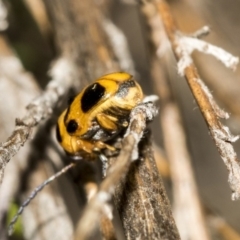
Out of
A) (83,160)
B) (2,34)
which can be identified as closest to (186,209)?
(83,160)

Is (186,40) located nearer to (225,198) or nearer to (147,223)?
(147,223)

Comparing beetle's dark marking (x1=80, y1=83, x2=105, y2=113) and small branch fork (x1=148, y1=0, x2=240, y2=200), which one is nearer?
small branch fork (x1=148, y1=0, x2=240, y2=200)

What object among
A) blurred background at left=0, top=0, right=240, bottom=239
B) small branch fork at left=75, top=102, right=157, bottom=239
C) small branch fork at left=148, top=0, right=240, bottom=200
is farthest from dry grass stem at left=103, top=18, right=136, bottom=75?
small branch fork at left=75, top=102, right=157, bottom=239

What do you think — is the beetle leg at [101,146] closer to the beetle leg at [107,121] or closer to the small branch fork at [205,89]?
the beetle leg at [107,121]

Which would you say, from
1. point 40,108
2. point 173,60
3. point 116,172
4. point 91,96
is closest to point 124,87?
point 91,96

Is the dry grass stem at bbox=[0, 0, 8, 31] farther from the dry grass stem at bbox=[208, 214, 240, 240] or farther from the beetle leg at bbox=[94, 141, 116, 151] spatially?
the dry grass stem at bbox=[208, 214, 240, 240]
